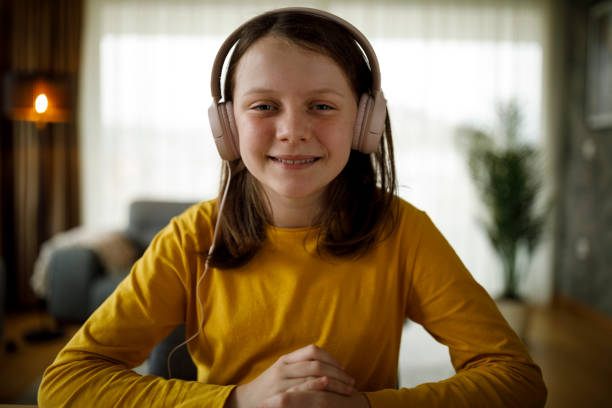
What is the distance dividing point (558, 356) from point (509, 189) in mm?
1035

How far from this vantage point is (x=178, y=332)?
98cm

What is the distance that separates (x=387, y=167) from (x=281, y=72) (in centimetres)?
31

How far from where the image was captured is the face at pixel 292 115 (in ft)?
2.44

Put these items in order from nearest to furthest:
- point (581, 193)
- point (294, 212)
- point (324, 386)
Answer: point (324, 386) < point (294, 212) < point (581, 193)

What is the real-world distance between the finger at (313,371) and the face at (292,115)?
0.28 m

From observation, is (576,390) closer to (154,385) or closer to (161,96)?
(154,385)

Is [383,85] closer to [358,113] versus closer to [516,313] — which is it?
[516,313]

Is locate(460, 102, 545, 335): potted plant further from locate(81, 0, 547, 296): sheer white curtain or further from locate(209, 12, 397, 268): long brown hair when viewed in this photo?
locate(209, 12, 397, 268): long brown hair

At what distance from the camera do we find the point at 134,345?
80 cm

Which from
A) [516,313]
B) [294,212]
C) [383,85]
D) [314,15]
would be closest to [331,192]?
[294,212]

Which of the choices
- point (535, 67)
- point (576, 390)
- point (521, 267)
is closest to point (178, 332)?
point (576, 390)

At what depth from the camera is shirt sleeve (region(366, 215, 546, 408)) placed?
69 cm

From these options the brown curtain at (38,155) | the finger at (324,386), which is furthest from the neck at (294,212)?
the brown curtain at (38,155)

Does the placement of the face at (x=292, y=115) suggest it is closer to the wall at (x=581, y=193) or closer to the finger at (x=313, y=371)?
the finger at (x=313, y=371)
